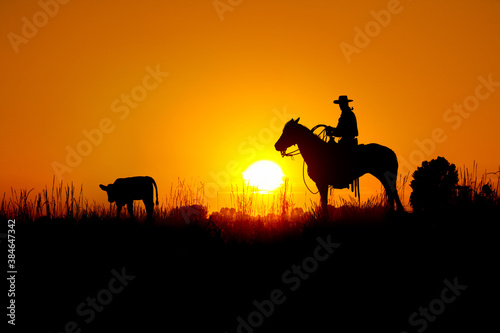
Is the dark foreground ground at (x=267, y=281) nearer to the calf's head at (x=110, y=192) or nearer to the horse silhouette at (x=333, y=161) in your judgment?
the horse silhouette at (x=333, y=161)

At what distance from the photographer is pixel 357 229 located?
8.36 m

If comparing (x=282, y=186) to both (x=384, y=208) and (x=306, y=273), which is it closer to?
(x=384, y=208)

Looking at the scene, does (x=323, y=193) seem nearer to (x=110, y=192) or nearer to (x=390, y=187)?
(x=390, y=187)

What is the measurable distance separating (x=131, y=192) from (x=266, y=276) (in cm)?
653

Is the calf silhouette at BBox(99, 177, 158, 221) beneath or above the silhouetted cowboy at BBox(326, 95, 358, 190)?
beneath

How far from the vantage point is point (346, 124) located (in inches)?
409

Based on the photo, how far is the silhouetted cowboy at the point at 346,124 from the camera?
10391 millimetres

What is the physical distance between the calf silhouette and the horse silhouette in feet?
13.5
